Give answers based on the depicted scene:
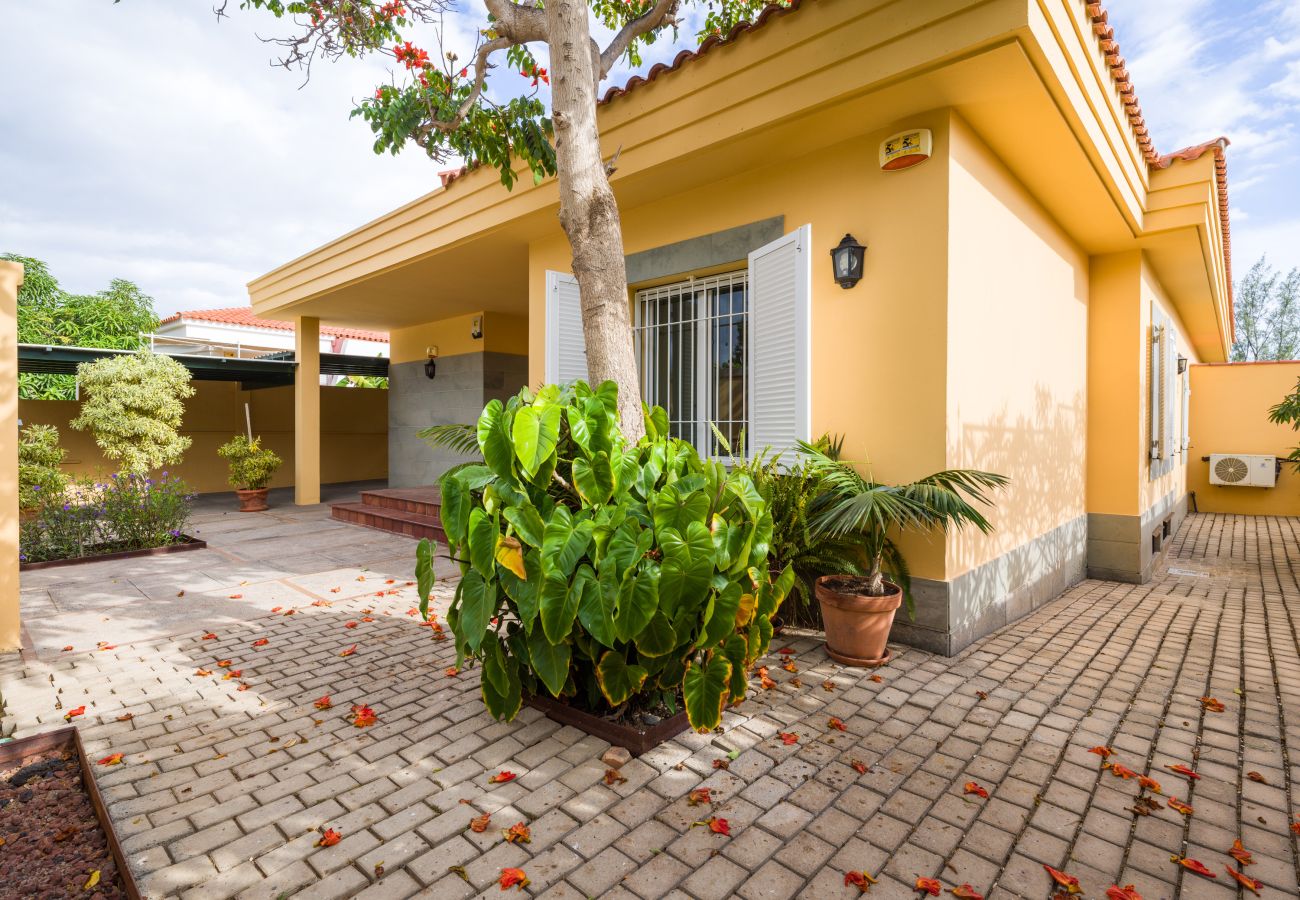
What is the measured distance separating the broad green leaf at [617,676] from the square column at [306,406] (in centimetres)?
934

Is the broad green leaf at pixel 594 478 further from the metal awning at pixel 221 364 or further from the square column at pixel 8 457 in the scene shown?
the metal awning at pixel 221 364

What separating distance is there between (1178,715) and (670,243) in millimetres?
4189

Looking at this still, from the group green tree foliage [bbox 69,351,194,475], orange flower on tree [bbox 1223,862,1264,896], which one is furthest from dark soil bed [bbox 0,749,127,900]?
green tree foliage [bbox 69,351,194,475]

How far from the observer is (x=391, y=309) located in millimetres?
9516

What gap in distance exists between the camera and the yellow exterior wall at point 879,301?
3.48 meters

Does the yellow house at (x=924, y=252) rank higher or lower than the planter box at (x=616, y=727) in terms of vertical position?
higher

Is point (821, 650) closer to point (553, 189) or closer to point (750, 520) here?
point (750, 520)

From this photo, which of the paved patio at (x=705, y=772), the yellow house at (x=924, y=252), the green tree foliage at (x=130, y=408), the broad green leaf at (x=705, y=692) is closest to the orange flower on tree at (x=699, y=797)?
the paved patio at (x=705, y=772)

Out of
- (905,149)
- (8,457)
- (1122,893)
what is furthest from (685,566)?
(8,457)

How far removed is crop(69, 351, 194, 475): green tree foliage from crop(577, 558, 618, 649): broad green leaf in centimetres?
791

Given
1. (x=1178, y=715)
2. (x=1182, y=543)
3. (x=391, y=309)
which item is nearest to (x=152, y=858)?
(x=1178, y=715)

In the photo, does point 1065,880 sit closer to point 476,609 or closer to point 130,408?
point 476,609

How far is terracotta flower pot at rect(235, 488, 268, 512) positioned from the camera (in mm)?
9250

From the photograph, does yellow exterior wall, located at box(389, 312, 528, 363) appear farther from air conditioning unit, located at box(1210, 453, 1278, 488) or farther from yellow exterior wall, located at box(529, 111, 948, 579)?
air conditioning unit, located at box(1210, 453, 1278, 488)
